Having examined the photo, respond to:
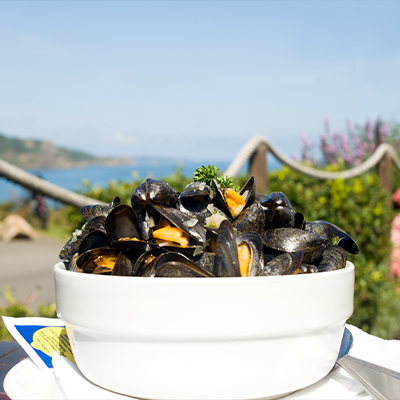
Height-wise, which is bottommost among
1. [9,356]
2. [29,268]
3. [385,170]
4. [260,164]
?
[29,268]

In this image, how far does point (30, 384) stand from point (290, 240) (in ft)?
2.38

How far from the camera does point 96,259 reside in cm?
101

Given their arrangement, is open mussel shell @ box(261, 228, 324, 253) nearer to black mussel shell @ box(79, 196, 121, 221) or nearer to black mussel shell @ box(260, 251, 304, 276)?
black mussel shell @ box(260, 251, 304, 276)

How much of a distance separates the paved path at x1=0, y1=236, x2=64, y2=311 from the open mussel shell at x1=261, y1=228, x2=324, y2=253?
4.36 metres

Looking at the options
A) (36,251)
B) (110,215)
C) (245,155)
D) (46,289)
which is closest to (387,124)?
(245,155)

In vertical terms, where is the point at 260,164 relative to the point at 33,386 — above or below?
below

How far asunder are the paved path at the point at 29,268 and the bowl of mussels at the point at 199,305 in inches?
166

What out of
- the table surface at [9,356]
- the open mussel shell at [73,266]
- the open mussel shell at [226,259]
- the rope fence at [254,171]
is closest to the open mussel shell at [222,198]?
the open mussel shell at [226,259]

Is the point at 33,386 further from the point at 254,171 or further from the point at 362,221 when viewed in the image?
the point at 362,221

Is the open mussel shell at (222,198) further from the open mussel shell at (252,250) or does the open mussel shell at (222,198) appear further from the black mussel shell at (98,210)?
the black mussel shell at (98,210)

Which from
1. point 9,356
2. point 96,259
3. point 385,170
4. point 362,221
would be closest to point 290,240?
point 96,259

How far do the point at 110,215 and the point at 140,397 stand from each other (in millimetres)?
415

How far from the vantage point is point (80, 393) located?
90 centimetres

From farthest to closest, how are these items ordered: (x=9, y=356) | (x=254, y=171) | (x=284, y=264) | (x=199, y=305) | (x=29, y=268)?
(x=29, y=268)
(x=254, y=171)
(x=9, y=356)
(x=284, y=264)
(x=199, y=305)
